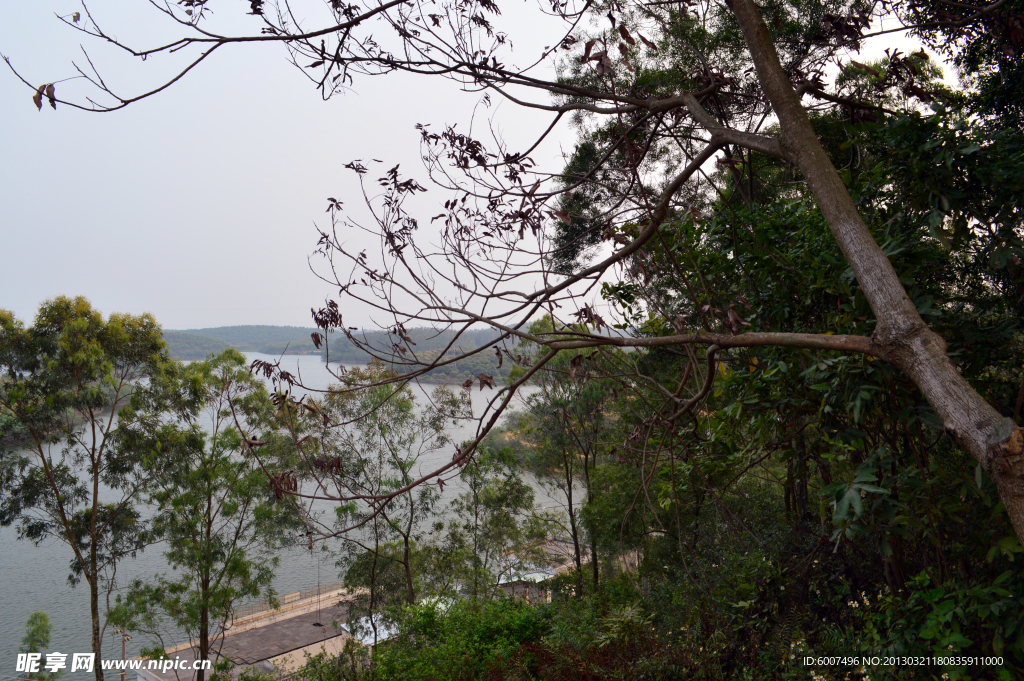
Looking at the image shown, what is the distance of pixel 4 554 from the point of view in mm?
11219

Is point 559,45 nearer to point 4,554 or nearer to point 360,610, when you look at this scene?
point 360,610

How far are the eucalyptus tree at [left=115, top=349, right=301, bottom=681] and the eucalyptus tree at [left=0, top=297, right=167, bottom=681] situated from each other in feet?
1.07

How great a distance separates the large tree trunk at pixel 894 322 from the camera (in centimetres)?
109

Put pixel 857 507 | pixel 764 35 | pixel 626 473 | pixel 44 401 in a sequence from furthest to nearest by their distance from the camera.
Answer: pixel 44 401 → pixel 626 473 → pixel 764 35 → pixel 857 507

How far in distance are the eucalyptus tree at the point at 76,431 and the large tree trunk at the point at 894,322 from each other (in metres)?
9.95

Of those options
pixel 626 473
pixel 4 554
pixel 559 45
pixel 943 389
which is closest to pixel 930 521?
pixel 943 389

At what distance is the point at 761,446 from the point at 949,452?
77 centimetres

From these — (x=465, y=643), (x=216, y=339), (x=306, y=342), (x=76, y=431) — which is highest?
(x=216, y=339)

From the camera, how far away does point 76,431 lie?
891cm

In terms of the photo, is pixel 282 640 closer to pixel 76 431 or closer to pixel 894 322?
pixel 76 431

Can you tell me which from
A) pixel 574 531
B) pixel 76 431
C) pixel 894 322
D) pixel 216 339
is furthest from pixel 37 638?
pixel 894 322

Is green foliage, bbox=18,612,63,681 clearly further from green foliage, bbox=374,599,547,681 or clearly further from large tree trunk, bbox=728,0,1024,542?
large tree trunk, bbox=728,0,1024,542

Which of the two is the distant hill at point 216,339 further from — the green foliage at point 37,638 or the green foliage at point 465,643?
the green foliage at point 465,643

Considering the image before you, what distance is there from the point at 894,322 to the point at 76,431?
435 inches
